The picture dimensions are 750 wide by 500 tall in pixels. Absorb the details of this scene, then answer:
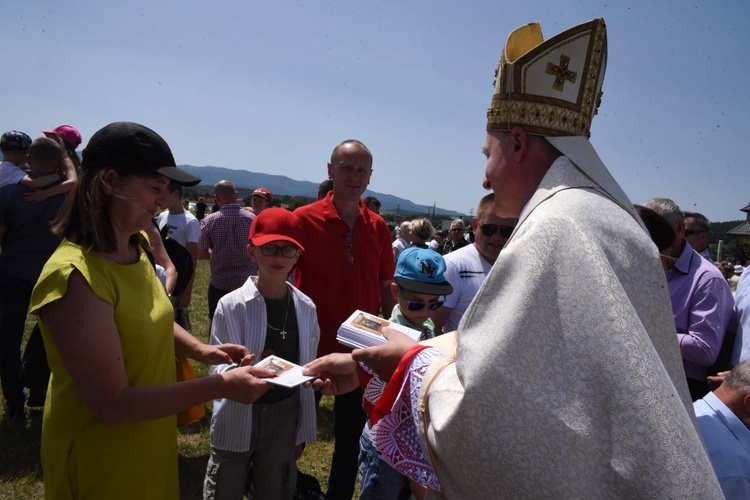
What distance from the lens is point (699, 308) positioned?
12.1 feet

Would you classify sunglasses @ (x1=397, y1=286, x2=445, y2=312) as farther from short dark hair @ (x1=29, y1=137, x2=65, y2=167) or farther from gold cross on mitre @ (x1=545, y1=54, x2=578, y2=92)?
short dark hair @ (x1=29, y1=137, x2=65, y2=167)

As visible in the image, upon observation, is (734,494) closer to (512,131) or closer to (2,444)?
(512,131)

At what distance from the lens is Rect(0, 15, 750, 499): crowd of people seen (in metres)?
1.14

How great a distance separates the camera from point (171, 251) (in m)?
4.83

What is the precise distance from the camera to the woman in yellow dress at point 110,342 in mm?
1667

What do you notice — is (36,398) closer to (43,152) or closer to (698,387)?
(43,152)

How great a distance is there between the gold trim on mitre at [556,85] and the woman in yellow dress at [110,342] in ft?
4.36

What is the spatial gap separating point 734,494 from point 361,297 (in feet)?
8.79

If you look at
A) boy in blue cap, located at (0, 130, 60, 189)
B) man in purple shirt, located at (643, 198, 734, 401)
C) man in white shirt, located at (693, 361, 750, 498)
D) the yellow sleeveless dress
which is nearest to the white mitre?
the yellow sleeveless dress

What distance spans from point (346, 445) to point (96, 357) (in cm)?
244

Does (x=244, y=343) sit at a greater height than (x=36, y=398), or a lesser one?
greater

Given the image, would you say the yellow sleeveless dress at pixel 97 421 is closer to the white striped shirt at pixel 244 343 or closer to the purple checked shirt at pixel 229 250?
the white striped shirt at pixel 244 343

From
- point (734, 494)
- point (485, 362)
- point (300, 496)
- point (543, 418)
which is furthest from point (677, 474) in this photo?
point (300, 496)

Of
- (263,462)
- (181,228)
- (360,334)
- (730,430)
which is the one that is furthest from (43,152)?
(730,430)
